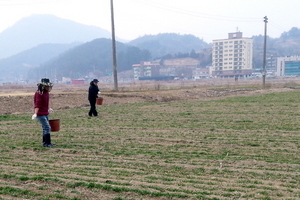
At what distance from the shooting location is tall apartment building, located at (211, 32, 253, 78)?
12250 cm

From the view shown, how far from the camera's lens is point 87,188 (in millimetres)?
5867

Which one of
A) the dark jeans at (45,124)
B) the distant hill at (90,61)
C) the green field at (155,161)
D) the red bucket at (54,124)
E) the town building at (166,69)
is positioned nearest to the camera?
the green field at (155,161)

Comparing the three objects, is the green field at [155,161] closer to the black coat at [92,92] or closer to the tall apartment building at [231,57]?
the black coat at [92,92]

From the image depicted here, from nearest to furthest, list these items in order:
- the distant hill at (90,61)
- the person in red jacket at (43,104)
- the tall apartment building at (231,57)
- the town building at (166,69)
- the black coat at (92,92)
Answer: the person in red jacket at (43,104), the black coat at (92,92), the tall apartment building at (231,57), the town building at (166,69), the distant hill at (90,61)

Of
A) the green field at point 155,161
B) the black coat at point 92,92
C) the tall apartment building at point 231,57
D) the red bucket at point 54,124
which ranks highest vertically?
the tall apartment building at point 231,57

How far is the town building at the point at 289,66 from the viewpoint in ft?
382

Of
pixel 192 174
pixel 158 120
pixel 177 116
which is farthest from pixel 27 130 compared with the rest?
pixel 192 174

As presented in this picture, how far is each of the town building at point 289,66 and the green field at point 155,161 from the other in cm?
11322

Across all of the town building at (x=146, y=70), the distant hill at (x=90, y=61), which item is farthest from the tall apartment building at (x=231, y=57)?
the distant hill at (x=90, y=61)

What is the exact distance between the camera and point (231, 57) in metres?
123

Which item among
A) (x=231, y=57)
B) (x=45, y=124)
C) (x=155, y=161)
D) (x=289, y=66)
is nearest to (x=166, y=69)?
(x=231, y=57)

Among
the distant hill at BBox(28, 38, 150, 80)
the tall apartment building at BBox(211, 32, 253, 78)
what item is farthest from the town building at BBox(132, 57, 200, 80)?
the distant hill at BBox(28, 38, 150, 80)

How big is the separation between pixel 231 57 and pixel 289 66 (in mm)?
20441

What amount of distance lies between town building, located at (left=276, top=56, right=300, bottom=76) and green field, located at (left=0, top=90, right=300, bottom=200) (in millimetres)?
113216
